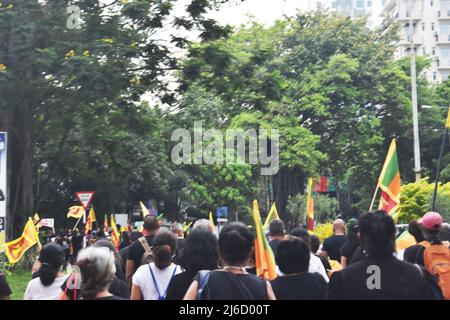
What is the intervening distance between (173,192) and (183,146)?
30.7 feet

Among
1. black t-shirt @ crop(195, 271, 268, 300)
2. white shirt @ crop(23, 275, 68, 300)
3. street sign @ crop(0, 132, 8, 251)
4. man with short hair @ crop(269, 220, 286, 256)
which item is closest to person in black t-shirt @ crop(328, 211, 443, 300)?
black t-shirt @ crop(195, 271, 268, 300)

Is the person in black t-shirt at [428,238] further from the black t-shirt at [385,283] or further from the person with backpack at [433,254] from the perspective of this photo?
the black t-shirt at [385,283]

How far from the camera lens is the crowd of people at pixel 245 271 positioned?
4797 mm

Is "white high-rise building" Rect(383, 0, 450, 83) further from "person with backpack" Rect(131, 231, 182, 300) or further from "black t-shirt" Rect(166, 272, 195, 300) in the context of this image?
"black t-shirt" Rect(166, 272, 195, 300)

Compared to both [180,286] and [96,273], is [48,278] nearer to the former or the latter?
[180,286]

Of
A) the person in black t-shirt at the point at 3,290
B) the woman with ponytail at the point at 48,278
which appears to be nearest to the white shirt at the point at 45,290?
the woman with ponytail at the point at 48,278

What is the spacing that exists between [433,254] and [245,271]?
2109 millimetres

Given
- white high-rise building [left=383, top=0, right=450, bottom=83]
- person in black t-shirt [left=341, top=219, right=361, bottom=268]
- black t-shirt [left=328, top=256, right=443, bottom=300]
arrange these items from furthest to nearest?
white high-rise building [left=383, top=0, right=450, bottom=83]
person in black t-shirt [left=341, top=219, right=361, bottom=268]
black t-shirt [left=328, top=256, right=443, bottom=300]

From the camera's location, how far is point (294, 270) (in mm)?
5699

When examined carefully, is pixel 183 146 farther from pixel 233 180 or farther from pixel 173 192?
pixel 173 192

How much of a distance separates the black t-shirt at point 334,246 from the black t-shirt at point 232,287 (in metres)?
5.11

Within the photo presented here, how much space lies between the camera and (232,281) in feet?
15.9

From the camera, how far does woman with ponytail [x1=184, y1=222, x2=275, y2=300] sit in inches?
189

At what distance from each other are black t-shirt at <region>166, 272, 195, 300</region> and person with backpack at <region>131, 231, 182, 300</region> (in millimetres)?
639
